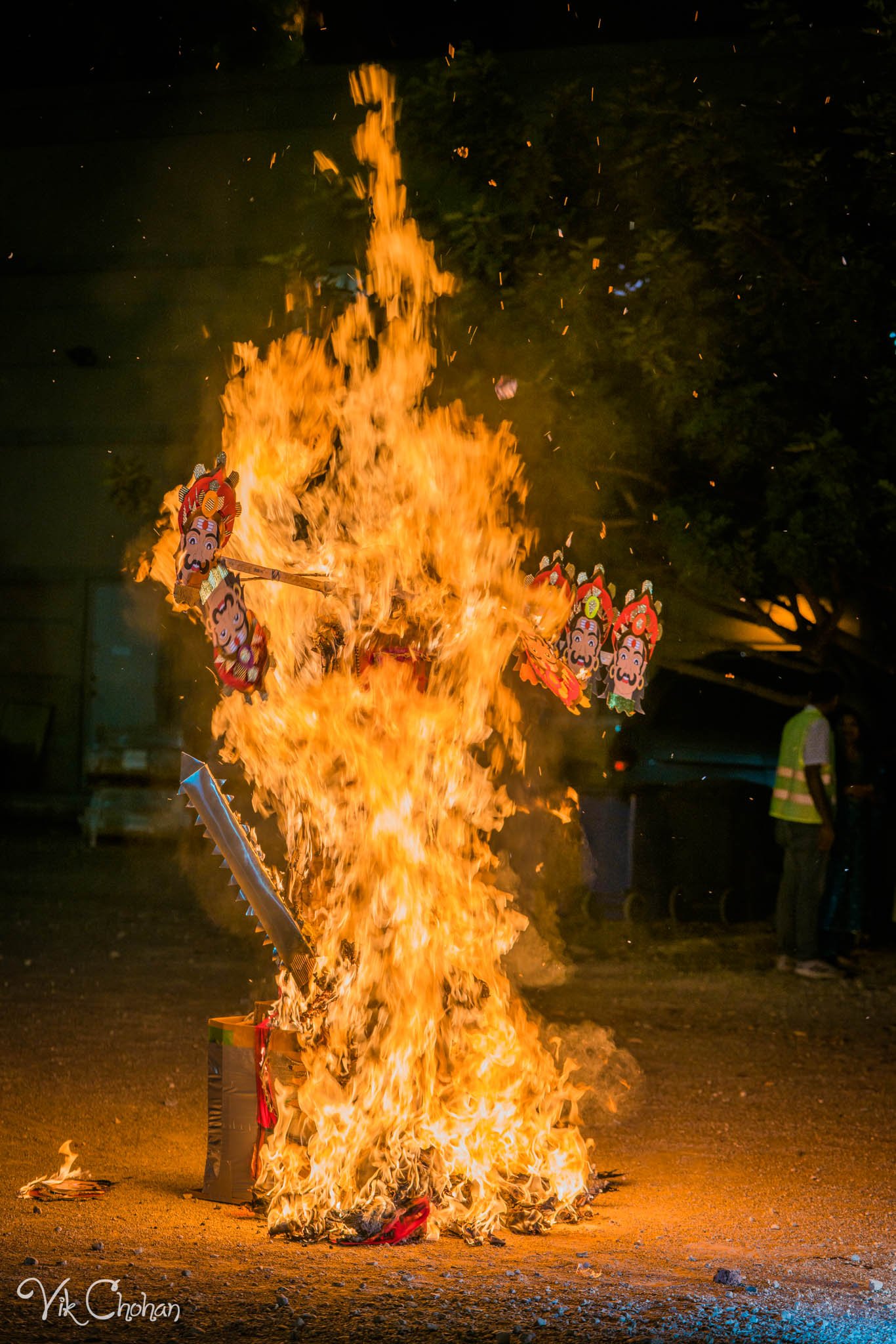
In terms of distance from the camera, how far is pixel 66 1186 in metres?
5.18

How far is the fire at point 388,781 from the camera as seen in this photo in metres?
4.97

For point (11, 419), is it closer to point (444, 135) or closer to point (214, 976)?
point (444, 135)

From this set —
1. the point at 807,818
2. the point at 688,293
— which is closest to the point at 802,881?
the point at 807,818

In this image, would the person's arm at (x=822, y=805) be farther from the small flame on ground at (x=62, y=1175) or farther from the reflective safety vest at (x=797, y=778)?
the small flame on ground at (x=62, y=1175)

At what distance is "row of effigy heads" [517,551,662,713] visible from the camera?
549 cm

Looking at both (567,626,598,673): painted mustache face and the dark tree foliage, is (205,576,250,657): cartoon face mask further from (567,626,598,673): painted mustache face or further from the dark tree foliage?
the dark tree foliage

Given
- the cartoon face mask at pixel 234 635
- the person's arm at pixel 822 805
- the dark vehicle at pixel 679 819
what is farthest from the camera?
the dark vehicle at pixel 679 819

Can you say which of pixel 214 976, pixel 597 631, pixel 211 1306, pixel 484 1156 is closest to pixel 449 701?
pixel 597 631

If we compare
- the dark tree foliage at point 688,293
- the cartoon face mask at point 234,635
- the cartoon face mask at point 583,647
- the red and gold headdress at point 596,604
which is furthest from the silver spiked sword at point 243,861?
the dark tree foliage at point 688,293

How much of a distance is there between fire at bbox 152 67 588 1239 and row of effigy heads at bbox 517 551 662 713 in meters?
0.16

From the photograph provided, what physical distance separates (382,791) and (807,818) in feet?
18.6

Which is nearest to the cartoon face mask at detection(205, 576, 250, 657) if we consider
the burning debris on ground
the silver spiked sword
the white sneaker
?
the silver spiked sword

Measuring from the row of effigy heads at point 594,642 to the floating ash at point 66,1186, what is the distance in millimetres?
2368

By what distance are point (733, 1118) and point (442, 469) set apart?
3.29 metres
